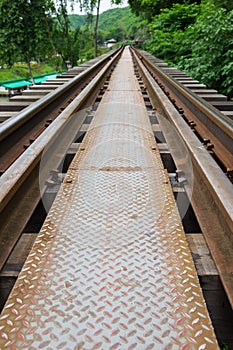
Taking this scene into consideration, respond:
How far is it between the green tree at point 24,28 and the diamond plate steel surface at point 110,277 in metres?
19.4

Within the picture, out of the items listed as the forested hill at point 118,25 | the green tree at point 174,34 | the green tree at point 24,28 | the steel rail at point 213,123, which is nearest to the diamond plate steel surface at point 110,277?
the steel rail at point 213,123

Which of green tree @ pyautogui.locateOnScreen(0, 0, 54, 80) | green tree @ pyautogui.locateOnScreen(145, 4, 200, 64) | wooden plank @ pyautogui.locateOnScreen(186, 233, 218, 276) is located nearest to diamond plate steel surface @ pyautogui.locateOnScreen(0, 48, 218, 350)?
wooden plank @ pyautogui.locateOnScreen(186, 233, 218, 276)

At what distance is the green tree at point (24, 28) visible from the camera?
18.7 meters

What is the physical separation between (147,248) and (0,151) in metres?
1.41

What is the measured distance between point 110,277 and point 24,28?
818 inches

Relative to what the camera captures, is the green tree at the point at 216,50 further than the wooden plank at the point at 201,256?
Yes

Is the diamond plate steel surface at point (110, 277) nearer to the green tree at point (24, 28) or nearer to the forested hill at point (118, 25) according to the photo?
the green tree at point (24, 28)

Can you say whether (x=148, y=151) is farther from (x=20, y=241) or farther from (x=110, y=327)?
(x=110, y=327)

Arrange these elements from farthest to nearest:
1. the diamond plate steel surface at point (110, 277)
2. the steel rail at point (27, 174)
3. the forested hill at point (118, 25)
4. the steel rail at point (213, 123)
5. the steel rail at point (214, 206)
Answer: the forested hill at point (118, 25)
the steel rail at point (213, 123)
the steel rail at point (27, 174)
the steel rail at point (214, 206)
the diamond plate steel surface at point (110, 277)

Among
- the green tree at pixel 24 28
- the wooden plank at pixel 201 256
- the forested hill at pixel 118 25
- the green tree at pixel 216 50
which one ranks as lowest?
the wooden plank at pixel 201 256

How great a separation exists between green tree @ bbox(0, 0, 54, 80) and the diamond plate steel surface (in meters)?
19.4

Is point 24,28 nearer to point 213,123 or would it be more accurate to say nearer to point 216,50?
point 216,50

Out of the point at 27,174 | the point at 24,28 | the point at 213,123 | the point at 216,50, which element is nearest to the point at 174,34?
the point at 216,50

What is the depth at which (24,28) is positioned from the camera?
19391mm
